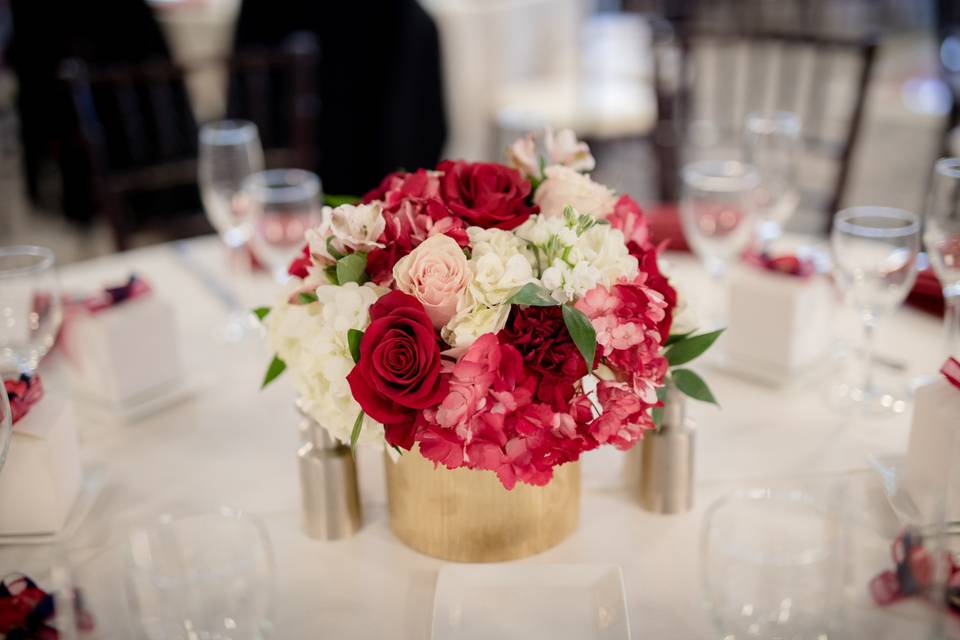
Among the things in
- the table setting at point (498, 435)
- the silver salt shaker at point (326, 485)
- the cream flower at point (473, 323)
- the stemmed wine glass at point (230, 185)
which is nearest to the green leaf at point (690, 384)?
the table setting at point (498, 435)

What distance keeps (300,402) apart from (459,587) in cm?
23

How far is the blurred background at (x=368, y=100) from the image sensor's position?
105 inches

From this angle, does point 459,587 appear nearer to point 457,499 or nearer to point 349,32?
point 457,499

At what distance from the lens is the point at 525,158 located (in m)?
1.06

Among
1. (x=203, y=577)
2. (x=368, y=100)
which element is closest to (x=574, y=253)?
(x=203, y=577)

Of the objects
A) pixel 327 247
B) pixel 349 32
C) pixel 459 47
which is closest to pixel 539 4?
pixel 459 47

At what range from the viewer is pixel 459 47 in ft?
12.4

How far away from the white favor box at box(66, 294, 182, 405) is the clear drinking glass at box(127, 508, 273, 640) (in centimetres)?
44

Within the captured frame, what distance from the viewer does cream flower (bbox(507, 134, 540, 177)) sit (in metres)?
1.06

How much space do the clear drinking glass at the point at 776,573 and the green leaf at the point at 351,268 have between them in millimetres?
376

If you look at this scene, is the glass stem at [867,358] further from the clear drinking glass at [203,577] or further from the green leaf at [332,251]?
the clear drinking glass at [203,577]

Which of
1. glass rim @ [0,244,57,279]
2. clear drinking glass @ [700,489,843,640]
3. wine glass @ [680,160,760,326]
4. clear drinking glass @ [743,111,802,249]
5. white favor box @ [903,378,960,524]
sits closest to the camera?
clear drinking glass @ [700,489,843,640]

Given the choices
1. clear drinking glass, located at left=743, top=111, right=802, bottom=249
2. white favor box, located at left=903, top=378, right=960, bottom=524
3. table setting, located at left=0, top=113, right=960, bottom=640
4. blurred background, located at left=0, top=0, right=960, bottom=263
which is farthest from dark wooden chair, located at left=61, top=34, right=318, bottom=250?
white favor box, located at left=903, top=378, right=960, bottom=524

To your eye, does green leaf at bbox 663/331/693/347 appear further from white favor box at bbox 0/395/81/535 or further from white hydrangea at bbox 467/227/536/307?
white favor box at bbox 0/395/81/535
